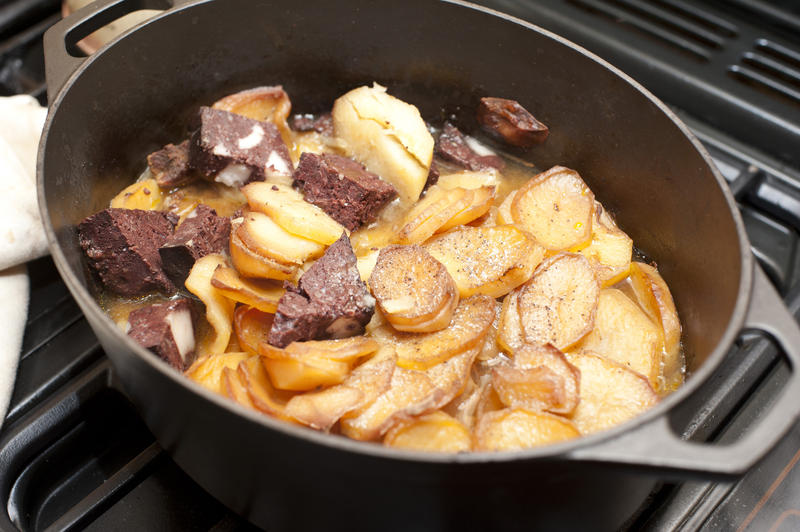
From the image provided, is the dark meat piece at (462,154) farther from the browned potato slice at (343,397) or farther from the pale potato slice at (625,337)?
the browned potato slice at (343,397)

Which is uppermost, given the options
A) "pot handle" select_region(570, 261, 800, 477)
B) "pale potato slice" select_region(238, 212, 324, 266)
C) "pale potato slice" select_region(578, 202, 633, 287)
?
"pot handle" select_region(570, 261, 800, 477)

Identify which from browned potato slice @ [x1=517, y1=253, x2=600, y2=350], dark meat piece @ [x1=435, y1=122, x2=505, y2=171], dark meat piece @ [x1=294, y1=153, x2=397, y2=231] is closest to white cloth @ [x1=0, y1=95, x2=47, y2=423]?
dark meat piece @ [x1=294, y1=153, x2=397, y2=231]

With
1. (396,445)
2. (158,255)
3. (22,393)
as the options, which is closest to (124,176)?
(158,255)

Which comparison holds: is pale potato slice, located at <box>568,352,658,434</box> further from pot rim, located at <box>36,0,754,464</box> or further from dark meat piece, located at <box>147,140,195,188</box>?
dark meat piece, located at <box>147,140,195,188</box>

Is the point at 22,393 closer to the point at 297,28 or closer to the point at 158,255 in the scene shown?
the point at 158,255

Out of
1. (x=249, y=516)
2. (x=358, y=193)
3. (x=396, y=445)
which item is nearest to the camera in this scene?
(x=396, y=445)

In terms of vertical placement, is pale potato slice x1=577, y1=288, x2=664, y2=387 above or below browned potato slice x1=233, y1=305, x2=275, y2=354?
above
